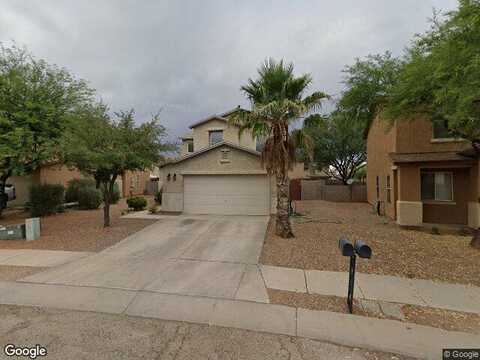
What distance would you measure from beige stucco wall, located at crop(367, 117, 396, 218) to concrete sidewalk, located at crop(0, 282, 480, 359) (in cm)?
988

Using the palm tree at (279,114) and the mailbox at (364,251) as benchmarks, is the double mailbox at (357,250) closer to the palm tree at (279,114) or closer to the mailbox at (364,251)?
the mailbox at (364,251)

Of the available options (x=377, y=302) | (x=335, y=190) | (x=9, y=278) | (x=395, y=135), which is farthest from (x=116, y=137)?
(x=335, y=190)

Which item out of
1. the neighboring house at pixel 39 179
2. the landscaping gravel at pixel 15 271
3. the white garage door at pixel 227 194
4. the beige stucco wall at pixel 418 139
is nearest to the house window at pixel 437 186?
the beige stucco wall at pixel 418 139

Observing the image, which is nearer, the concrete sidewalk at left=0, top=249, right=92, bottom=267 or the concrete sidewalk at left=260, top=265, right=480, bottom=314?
the concrete sidewalk at left=260, top=265, right=480, bottom=314

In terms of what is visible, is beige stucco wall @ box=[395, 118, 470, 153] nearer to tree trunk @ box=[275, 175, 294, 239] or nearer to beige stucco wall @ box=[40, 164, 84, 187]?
tree trunk @ box=[275, 175, 294, 239]

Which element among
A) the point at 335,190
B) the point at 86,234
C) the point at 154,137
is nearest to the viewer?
the point at 86,234

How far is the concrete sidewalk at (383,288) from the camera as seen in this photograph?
183 inches

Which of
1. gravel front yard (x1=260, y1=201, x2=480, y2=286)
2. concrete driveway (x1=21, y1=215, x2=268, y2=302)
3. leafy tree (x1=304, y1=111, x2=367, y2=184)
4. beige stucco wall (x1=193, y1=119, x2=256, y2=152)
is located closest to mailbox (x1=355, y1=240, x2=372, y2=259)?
concrete driveway (x1=21, y1=215, x2=268, y2=302)

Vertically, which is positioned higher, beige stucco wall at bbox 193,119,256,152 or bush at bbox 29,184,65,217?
beige stucco wall at bbox 193,119,256,152

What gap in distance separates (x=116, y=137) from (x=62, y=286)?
634 cm

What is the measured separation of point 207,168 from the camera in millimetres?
14148

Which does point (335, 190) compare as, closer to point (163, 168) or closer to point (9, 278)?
point (163, 168)

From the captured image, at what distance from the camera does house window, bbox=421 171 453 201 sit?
12117 mm

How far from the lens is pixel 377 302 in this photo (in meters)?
4.59
